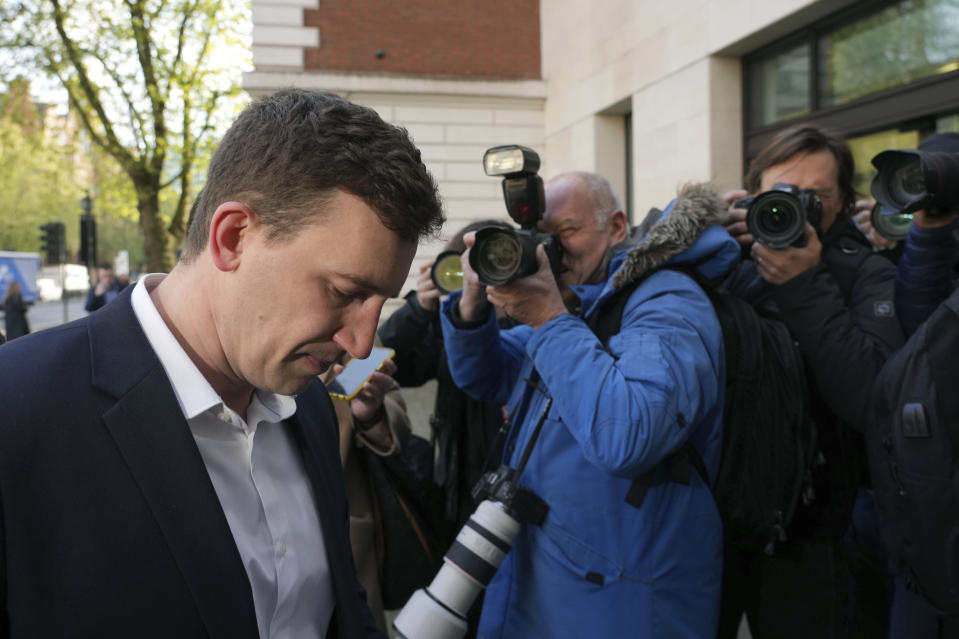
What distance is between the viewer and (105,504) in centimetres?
101

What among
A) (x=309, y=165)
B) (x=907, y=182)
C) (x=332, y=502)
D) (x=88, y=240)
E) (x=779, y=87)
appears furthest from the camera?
(x=88, y=240)

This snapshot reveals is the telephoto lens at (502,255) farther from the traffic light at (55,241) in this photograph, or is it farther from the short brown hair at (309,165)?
the traffic light at (55,241)

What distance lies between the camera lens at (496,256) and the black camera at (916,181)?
1091 mm

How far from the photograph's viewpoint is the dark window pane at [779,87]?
6.89m

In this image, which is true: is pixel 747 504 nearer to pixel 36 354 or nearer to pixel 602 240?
pixel 602 240

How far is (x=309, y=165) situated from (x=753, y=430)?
1500 mm

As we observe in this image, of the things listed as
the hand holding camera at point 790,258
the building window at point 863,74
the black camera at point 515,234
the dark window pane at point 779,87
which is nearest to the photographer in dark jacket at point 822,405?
the hand holding camera at point 790,258

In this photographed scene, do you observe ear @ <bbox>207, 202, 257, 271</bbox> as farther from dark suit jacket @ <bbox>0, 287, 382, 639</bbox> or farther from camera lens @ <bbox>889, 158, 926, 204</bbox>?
camera lens @ <bbox>889, 158, 926, 204</bbox>

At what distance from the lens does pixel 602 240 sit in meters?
2.53

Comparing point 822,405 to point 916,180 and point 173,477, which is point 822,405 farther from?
point 173,477

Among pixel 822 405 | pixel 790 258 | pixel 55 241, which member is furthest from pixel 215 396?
pixel 55 241

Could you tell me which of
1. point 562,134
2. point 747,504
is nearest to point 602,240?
point 747,504

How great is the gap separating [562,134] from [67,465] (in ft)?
36.6

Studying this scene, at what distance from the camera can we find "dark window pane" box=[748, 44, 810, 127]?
6.89m
